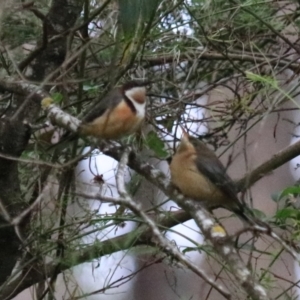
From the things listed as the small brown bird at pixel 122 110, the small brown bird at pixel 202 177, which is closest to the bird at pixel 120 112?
the small brown bird at pixel 122 110

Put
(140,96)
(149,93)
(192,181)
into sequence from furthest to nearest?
(149,93) < (140,96) < (192,181)

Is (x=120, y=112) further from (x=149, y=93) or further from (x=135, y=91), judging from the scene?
(x=149, y=93)

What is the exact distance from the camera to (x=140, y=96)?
6.54ft

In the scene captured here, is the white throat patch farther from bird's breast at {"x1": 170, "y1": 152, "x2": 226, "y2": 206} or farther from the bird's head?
bird's breast at {"x1": 170, "y1": 152, "x2": 226, "y2": 206}

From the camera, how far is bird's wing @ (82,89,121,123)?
1.88 m

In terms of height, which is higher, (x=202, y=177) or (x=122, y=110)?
(x=122, y=110)

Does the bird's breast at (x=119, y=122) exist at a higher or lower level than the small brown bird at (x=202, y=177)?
higher

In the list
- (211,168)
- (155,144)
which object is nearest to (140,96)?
(155,144)

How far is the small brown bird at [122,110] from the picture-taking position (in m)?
1.92

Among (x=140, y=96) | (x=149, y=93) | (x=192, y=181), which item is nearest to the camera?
(x=192, y=181)

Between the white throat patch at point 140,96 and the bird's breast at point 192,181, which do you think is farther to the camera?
the white throat patch at point 140,96

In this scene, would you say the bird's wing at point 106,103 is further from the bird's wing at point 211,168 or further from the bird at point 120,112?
the bird's wing at point 211,168

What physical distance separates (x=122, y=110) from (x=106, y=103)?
0.06 m

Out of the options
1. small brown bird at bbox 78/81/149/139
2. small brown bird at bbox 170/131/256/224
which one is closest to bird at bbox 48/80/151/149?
small brown bird at bbox 78/81/149/139
